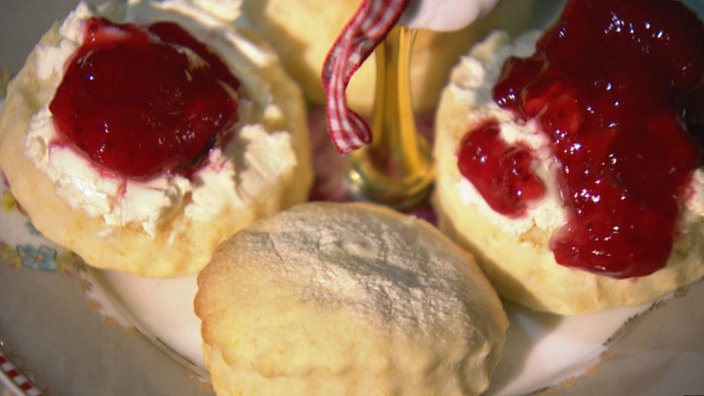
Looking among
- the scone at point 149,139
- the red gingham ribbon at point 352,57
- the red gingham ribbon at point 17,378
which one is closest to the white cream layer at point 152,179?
the scone at point 149,139

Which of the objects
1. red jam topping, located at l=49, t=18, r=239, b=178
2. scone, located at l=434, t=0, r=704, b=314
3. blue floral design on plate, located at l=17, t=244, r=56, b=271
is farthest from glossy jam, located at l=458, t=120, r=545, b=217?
blue floral design on plate, located at l=17, t=244, r=56, b=271

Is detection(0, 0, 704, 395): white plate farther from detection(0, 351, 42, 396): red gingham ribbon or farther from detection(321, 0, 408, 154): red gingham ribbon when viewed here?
detection(321, 0, 408, 154): red gingham ribbon

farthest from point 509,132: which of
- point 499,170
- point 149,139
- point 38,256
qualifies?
point 38,256

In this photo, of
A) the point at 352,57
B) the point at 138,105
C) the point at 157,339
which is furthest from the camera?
the point at 157,339

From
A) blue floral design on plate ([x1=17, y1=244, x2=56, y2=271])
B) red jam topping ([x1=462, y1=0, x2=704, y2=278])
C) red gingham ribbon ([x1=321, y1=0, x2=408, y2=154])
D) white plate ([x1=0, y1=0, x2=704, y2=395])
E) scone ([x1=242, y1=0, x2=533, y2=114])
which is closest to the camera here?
red gingham ribbon ([x1=321, y1=0, x2=408, y2=154])

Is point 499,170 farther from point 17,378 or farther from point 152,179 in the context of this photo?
point 17,378

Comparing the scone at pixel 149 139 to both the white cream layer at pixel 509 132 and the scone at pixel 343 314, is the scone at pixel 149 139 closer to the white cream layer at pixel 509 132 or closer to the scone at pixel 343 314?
the scone at pixel 343 314

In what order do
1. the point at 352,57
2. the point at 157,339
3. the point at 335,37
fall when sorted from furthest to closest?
1. the point at 335,37
2. the point at 157,339
3. the point at 352,57
